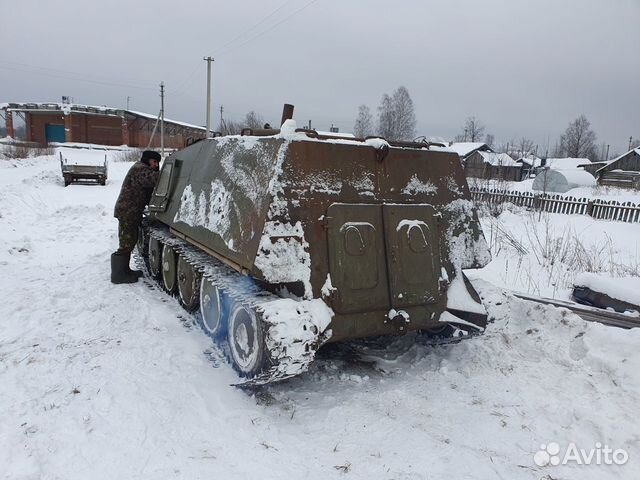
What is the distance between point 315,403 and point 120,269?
13.4ft

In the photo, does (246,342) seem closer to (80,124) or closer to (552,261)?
(552,261)

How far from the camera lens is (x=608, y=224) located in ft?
44.0

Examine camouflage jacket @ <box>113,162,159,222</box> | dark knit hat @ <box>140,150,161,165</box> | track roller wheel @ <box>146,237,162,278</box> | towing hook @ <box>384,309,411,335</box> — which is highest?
dark knit hat @ <box>140,150,161,165</box>

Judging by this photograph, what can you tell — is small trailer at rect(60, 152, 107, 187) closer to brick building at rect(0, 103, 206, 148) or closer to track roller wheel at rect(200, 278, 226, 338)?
track roller wheel at rect(200, 278, 226, 338)

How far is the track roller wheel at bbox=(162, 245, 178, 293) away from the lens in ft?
18.8

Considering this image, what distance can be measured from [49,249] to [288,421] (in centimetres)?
704

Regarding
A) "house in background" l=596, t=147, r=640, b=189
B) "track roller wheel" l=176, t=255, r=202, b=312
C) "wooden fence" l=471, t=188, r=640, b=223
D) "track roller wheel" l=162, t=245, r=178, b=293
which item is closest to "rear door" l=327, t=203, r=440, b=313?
"track roller wheel" l=176, t=255, r=202, b=312

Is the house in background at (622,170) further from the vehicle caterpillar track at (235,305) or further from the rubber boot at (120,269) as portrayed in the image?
the vehicle caterpillar track at (235,305)

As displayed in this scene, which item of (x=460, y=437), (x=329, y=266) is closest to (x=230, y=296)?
(x=329, y=266)

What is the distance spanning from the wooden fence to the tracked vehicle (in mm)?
10077

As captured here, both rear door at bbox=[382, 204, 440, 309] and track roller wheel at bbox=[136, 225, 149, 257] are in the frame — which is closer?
rear door at bbox=[382, 204, 440, 309]

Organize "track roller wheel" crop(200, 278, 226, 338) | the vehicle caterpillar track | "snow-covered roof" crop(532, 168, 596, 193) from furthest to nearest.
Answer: "snow-covered roof" crop(532, 168, 596, 193) → "track roller wheel" crop(200, 278, 226, 338) → the vehicle caterpillar track

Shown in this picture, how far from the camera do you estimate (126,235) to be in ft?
21.6

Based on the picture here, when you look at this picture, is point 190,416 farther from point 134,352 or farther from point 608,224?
point 608,224
